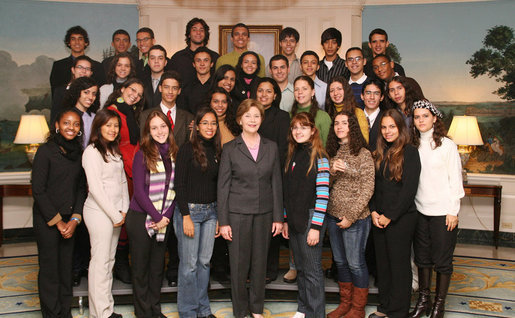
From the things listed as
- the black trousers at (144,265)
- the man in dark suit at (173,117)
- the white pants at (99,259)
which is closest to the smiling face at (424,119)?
the man in dark suit at (173,117)

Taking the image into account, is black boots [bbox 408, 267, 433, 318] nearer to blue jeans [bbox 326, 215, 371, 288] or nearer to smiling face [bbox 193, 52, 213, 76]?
blue jeans [bbox 326, 215, 371, 288]

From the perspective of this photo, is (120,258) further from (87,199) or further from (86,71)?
(86,71)

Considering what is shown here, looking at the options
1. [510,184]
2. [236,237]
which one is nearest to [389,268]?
[236,237]

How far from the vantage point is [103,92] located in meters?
4.67

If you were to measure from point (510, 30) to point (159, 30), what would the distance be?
5.18m

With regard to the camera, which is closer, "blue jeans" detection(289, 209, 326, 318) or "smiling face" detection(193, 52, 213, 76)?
"blue jeans" detection(289, 209, 326, 318)

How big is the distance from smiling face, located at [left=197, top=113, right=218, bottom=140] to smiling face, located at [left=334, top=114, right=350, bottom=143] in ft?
3.24

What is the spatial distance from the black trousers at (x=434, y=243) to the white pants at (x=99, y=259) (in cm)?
252

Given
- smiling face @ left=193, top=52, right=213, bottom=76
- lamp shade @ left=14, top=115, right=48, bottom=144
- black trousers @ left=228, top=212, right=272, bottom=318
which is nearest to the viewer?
black trousers @ left=228, top=212, right=272, bottom=318

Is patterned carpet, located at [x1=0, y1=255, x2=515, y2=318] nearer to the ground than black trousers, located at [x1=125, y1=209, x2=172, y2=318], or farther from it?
nearer to the ground

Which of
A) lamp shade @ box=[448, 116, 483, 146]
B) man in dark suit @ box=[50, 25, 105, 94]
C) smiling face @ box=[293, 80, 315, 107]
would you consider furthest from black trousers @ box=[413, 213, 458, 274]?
man in dark suit @ box=[50, 25, 105, 94]

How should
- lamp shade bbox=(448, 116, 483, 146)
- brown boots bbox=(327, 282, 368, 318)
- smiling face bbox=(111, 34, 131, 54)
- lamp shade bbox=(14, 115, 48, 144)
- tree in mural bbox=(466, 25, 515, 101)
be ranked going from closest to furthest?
brown boots bbox=(327, 282, 368, 318) → smiling face bbox=(111, 34, 131, 54) → lamp shade bbox=(14, 115, 48, 144) → lamp shade bbox=(448, 116, 483, 146) → tree in mural bbox=(466, 25, 515, 101)

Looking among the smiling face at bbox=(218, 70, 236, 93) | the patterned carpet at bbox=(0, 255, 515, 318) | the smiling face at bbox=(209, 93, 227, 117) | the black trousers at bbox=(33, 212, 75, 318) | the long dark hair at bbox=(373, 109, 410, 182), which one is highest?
the smiling face at bbox=(218, 70, 236, 93)

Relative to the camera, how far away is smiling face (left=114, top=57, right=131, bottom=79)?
15.3ft
